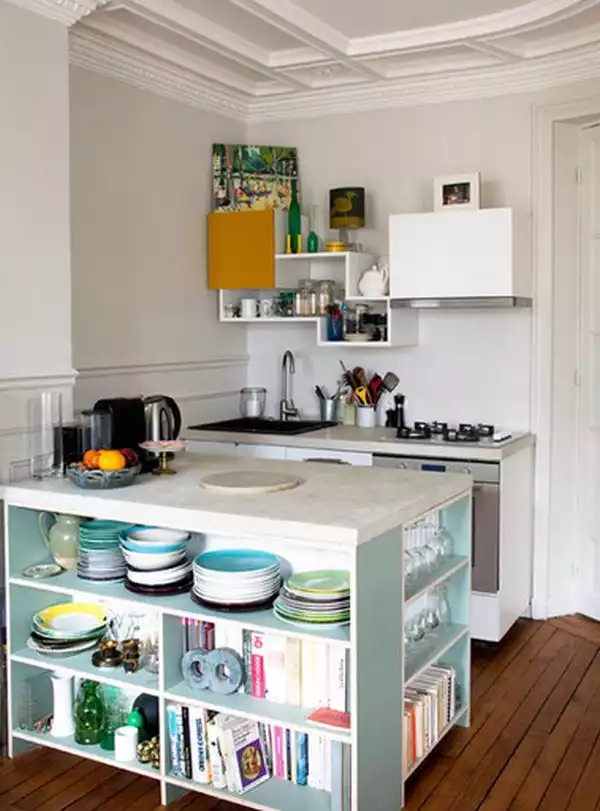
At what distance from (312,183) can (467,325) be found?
1203 millimetres

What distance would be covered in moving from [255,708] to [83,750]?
707mm

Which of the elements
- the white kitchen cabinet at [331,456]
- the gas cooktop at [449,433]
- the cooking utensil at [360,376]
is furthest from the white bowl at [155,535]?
the cooking utensil at [360,376]

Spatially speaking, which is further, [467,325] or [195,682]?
[467,325]

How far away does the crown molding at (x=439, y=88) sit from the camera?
170 inches

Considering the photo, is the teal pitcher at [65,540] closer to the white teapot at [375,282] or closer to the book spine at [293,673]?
the book spine at [293,673]

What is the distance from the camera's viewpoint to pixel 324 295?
4848 millimetres

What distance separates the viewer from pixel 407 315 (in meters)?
4.72

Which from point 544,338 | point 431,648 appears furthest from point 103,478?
point 544,338

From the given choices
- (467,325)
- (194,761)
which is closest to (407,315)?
(467,325)

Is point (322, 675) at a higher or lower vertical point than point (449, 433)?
lower

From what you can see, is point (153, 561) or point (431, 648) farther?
point (431, 648)

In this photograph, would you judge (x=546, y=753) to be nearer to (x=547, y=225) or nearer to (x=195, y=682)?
(x=195, y=682)

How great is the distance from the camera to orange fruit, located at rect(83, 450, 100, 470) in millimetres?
3049

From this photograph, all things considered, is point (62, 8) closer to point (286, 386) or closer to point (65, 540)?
point (65, 540)
